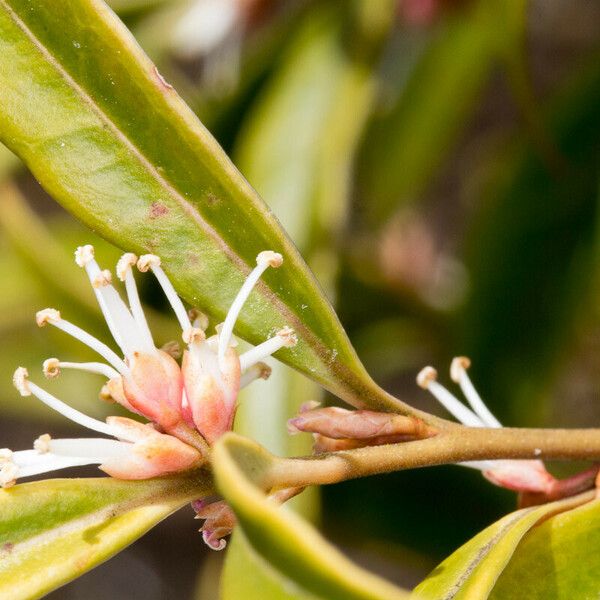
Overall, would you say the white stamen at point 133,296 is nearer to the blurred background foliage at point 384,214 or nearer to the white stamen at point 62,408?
the white stamen at point 62,408

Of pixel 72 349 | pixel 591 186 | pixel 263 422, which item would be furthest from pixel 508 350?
pixel 72 349

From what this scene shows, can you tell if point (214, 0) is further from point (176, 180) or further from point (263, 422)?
point (176, 180)

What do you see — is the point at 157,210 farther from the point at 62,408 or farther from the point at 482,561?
the point at 482,561

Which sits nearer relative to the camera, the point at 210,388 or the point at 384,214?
the point at 210,388

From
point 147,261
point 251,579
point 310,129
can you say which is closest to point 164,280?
point 147,261

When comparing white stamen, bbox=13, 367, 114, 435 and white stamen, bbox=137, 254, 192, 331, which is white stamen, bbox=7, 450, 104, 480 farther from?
white stamen, bbox=137, 254, 192, 331

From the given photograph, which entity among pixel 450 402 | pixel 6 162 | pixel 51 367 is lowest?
pixel 450 402

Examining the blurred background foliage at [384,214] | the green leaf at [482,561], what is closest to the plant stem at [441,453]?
the green leaf at [482,561]

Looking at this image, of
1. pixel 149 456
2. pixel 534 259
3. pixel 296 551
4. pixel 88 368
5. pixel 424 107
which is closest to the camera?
pixel 296 551
